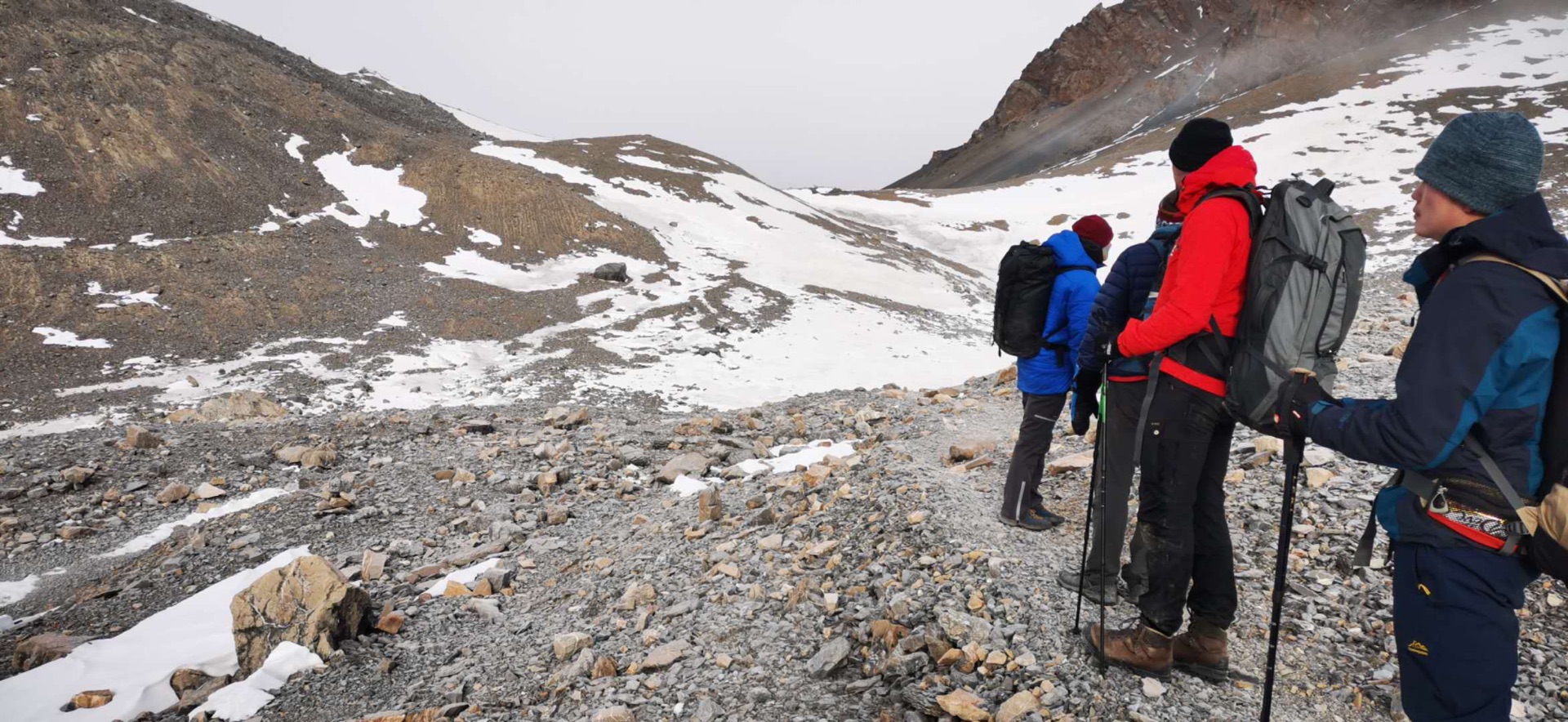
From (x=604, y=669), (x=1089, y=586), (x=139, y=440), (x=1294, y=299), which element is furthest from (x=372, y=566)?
(x=1294, y=299)

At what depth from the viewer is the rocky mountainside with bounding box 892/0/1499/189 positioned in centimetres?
11738

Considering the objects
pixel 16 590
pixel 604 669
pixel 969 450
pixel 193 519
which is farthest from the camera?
pixel 193 519

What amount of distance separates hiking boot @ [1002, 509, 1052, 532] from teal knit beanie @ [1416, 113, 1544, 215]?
4.02 meters

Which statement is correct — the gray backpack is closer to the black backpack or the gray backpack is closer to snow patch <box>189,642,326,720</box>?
the black backpack

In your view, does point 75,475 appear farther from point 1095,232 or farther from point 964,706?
point 1095,232

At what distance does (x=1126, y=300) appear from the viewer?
429cm

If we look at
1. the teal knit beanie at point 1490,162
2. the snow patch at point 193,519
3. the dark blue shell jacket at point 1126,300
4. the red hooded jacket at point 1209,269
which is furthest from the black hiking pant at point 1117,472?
the snow patch at point 193,519

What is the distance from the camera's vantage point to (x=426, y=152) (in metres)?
38.8

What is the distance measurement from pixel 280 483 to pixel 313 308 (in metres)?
15.0

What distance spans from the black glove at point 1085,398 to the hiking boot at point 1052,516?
4.59ft

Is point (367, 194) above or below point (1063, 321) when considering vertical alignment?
above

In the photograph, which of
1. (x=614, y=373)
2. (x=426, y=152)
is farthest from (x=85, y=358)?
(x=426, y=152)

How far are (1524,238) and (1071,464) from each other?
5243 millimetres

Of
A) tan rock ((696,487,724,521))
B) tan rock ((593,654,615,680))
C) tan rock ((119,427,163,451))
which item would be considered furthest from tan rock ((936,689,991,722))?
tan rock ((119,427,163,451))
